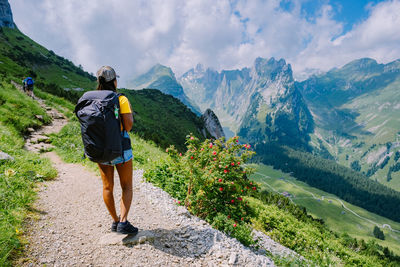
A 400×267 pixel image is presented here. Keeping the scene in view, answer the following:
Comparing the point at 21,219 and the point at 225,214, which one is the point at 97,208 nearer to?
the point at 21,219

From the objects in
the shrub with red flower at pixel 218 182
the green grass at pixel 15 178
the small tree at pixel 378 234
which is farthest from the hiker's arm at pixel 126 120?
the small tree at pixel 378 234

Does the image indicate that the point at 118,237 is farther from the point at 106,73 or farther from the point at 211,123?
the point at 211,123

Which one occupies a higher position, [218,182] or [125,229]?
[218,182]

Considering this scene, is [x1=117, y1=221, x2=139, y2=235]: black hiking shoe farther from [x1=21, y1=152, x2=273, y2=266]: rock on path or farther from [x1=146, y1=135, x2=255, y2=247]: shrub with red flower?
[x1=146, y1=135, x2=255, y2=247]: shrub with red flower

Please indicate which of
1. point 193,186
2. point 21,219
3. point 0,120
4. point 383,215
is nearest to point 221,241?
point 193,186

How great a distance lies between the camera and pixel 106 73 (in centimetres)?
452

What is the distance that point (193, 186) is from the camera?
7.49m

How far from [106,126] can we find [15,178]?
4.84 m

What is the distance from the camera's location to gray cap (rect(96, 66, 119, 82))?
4.48 meters

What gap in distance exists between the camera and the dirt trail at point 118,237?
4234 millimetres

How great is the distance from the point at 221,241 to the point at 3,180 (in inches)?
255

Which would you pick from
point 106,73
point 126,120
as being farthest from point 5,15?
point 126,120

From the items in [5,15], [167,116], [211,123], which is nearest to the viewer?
[167,116]

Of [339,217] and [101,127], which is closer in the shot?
[101,127]
